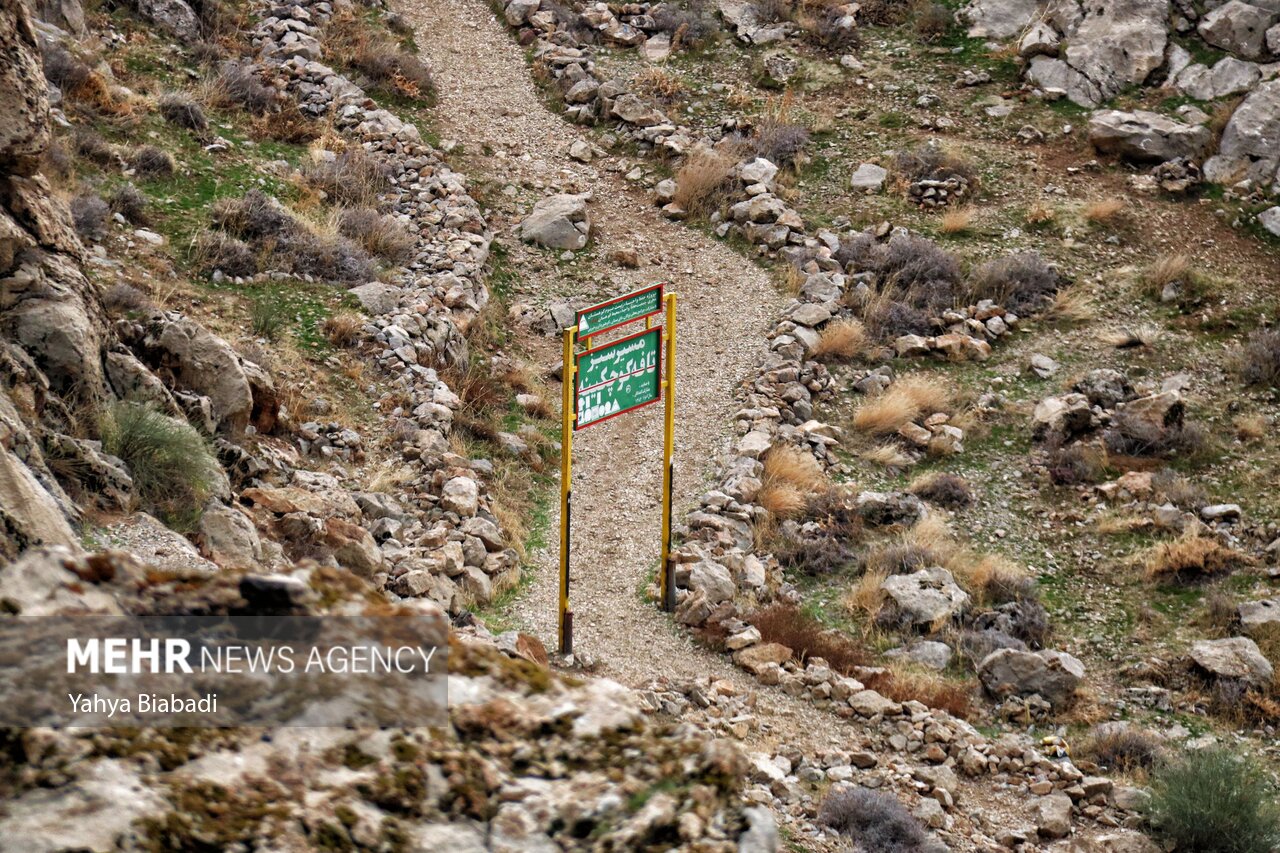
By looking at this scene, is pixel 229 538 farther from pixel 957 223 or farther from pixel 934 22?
pixel 934 22

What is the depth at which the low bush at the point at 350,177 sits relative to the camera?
16.7 meters

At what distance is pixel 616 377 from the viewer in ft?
35.2

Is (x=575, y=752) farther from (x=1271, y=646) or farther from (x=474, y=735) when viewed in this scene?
(x=1271, y=646)

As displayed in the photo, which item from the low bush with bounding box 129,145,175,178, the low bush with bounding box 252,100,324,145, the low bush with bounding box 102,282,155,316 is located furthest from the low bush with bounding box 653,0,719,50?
the low bush with bounding box 102,282,155,316

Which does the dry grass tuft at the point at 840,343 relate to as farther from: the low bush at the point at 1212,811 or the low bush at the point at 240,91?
the low bush at the point at 240,91

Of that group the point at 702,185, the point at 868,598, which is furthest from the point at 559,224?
the point at 868,598

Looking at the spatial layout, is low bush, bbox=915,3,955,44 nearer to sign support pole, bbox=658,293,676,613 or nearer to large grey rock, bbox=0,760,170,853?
sign support pole, bbox=658,293,676,613

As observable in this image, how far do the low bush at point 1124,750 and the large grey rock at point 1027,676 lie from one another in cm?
62

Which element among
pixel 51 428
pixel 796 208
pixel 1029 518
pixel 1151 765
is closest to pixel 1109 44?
pixel 796 208

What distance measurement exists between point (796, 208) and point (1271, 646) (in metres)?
10.1

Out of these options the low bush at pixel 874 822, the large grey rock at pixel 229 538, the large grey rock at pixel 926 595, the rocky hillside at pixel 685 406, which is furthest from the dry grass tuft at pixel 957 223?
the large grey rock at pixel 229 538

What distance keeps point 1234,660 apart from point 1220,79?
12.2 m

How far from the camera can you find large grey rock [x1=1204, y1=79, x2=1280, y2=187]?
18.3m

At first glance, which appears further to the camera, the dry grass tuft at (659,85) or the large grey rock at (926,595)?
the dry grass tuft at (659,85)
